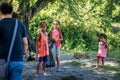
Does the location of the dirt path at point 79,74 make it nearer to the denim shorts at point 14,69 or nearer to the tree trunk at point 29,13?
the tree trunk at point 29,13

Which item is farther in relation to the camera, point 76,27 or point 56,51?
point 76,27

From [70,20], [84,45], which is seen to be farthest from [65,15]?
[84,45]

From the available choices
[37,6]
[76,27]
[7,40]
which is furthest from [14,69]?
[76,27]

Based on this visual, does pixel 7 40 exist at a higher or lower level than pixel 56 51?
higher

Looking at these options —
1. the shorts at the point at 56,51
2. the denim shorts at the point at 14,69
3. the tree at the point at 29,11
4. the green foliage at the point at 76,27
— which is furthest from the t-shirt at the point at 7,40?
the green foliage at the point at 76,27

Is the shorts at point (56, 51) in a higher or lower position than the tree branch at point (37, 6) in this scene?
lower

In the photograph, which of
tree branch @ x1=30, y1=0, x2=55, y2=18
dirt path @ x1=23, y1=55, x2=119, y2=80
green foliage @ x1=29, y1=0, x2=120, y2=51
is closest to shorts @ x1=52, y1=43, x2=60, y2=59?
dirt path @ x1=23, y1=55, x2=119, y2=80

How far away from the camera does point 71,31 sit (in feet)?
104

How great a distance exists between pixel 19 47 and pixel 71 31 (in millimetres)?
25487

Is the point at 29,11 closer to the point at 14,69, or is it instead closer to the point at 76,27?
the point at 14,69

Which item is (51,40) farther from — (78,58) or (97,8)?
(97,8)

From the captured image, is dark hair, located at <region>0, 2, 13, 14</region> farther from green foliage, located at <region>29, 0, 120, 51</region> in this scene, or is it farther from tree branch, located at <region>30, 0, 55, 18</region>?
green foliage, located at <region>29, 0, 120, 51</region>

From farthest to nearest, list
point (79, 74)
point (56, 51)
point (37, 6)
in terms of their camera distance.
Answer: point (37, 6)
point (79, 74)
point (56, 51)

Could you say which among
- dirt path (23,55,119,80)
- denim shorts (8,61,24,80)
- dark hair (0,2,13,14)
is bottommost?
dirt path (23,55,119,80)
